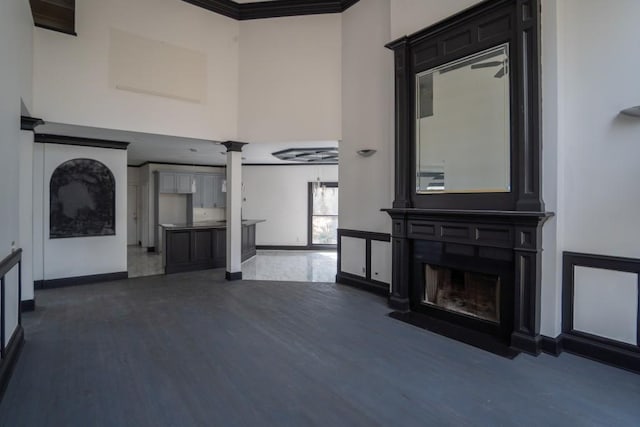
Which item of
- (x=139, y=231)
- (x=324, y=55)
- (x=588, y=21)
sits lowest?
(x=139, y=231)

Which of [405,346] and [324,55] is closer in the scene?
[405,346]

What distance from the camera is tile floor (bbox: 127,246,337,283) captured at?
6.49 m

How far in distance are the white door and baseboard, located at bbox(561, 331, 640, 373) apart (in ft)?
34.8

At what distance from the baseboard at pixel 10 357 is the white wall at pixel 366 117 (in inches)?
165

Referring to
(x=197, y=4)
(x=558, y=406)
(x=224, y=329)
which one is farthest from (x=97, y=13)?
(x=558, y=406)

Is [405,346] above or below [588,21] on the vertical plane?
below

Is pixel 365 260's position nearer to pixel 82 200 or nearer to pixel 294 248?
pixel 82 200

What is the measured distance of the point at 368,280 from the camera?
17.6 ft

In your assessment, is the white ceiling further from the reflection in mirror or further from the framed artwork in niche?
the reflection in mirror

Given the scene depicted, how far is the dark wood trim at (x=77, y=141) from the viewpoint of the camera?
17.4 ft

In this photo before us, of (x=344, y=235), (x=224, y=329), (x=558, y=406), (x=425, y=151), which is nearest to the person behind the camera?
(x=558, y=406)

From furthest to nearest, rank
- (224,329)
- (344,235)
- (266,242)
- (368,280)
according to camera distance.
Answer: (266,242)
(344,235)
(368,280)
(224,329)

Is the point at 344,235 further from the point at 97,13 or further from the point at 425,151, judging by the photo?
the point at 97,13

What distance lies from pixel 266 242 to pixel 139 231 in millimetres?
3842
